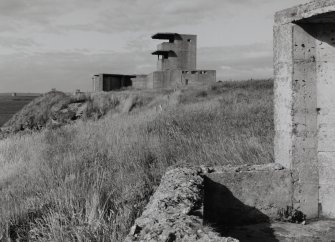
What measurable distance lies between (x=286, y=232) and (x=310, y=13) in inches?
87.9

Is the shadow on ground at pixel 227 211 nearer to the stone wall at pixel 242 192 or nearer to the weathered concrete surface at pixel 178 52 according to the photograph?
the stone wall at pixel 242 192

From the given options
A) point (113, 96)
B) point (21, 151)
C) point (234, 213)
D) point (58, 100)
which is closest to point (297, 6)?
point (234, 213)

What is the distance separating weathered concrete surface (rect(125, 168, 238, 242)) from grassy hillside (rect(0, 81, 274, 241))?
725mm

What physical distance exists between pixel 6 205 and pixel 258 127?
5.31m

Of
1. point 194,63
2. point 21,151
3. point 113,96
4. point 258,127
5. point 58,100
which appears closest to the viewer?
point 258,127

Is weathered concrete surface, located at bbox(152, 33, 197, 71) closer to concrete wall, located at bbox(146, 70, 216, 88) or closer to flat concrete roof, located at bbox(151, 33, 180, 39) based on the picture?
flat concrete roof, located at bbox(151, 33, 180, 39)

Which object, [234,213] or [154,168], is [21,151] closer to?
[154,168]

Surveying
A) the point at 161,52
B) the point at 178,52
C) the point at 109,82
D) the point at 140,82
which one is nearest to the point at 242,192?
the point at 140,82

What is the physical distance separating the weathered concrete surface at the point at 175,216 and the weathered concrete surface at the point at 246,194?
0.42 metres

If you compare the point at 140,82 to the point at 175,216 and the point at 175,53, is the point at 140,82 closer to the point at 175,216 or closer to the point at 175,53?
the point at 175,53

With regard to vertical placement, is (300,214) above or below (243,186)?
below

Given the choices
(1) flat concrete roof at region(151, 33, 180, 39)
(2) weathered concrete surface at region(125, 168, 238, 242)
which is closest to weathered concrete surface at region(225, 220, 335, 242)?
(2) weathered concrete surface at region(125, 168, 238, 242)

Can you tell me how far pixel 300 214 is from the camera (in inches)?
175

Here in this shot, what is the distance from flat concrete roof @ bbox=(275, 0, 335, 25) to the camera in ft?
12.8
